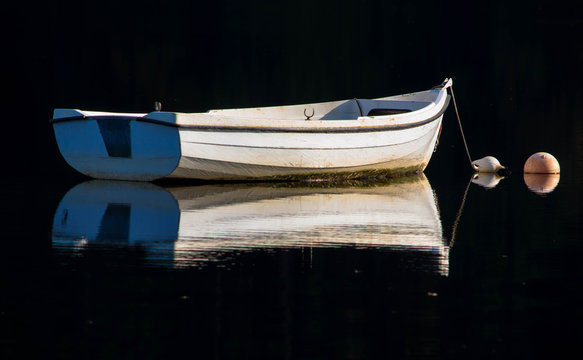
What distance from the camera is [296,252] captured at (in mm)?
9508

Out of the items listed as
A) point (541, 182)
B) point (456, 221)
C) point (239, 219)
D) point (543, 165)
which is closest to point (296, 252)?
point (239, 219)

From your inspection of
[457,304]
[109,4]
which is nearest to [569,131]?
[457,304]

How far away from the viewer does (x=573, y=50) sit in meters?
44.3

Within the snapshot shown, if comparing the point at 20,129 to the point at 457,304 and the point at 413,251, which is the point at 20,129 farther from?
the point at 457,304

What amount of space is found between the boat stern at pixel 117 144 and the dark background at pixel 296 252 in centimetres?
51

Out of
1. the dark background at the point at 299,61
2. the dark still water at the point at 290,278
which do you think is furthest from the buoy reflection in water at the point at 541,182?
the dark still water at the point at 290,278

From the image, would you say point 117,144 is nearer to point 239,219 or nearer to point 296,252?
point 239,219

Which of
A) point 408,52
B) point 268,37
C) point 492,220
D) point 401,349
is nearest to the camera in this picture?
point 401,349

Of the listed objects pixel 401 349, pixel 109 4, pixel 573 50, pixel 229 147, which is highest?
Answer: pixel 109 4

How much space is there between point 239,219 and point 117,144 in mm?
3585

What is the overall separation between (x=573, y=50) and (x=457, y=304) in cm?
3824

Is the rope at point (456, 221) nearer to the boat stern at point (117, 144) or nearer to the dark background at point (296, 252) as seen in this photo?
the dark background at point (296, 252)

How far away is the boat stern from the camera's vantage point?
46.7ft

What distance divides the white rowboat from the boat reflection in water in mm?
250
